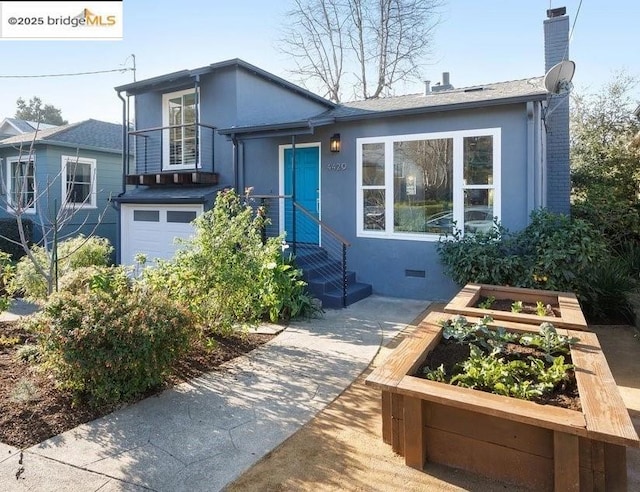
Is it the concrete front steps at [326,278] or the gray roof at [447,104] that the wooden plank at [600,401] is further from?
the gray roof at [447,104]

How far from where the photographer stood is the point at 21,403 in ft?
11.6

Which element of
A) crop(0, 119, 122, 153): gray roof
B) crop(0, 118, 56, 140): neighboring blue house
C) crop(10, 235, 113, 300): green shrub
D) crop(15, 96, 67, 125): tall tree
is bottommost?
crop(10, 235, 113, 300): green shrub

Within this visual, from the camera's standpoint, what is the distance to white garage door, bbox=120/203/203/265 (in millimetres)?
9688

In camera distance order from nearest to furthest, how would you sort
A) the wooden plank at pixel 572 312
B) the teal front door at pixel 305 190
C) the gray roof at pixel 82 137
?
the wooden plank at pixel 572 312
the teal front door at pixel 305 190
the gray roof at pixel 82 137

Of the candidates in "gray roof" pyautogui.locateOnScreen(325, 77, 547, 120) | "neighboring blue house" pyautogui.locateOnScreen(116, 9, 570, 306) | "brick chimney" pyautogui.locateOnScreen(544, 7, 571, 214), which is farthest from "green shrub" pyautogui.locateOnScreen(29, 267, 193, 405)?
"brick chimney" pyautogui.locateOnScreen(544, 7, 571, 214)

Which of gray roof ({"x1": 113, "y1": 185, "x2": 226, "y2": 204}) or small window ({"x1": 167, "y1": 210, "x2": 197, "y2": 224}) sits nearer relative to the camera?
gray roof ({"x1": 113, "y1": 185, "x2": 226, "y2": 204})

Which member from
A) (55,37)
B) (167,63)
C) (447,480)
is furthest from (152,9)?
(447,480)

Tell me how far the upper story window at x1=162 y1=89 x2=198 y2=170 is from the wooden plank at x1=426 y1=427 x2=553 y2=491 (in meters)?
8.81

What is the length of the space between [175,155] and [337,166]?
14.5 feet

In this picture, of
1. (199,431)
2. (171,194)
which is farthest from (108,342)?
(171,194)

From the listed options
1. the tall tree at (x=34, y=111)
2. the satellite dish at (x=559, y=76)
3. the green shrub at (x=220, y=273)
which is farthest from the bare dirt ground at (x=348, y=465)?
the tall tree at (x=34, y=111)

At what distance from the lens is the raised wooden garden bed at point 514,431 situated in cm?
229

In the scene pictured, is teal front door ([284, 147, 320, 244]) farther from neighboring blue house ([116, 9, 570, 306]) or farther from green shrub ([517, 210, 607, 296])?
green shrub ([517, 210, 607, 296])

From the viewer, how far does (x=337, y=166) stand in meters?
8.44
